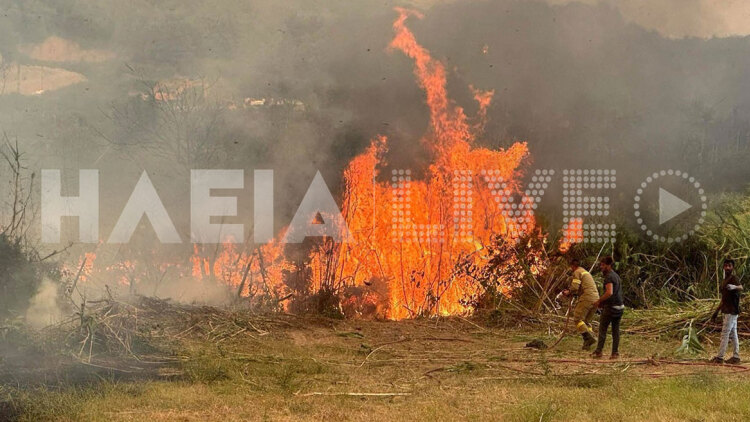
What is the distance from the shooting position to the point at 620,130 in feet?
65.5

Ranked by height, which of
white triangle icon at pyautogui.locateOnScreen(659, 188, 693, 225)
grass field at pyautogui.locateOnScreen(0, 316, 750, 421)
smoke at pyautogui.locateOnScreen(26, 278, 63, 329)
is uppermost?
white triangle icon at pyautogui.locateOnScreen(659, 188, 693, 225)

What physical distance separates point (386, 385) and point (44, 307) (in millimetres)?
5669

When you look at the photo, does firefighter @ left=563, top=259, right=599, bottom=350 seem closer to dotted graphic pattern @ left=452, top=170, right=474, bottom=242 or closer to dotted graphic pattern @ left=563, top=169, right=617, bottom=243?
dotted graphic pattern @ left=452, top=170, right=474, bottom=242

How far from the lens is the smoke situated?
10.5 meters

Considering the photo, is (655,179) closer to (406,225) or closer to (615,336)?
(406,225)

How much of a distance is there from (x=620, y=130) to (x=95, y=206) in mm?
15182

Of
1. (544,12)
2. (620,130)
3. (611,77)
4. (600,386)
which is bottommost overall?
(600,386)

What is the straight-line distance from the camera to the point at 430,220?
16922 mm

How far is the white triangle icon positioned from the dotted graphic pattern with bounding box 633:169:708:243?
386 millimetres

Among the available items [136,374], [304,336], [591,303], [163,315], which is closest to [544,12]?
[591,303]

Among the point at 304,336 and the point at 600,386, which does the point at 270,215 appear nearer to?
the point at 304,336

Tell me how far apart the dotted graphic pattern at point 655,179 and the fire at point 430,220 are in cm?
308

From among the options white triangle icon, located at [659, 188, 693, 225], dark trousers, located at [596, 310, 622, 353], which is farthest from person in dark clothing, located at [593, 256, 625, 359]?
white triangle icon, located at [659, 188, 693, 225]

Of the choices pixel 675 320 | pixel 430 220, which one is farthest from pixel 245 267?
pixel 675 320
